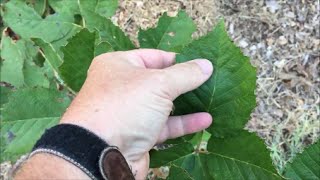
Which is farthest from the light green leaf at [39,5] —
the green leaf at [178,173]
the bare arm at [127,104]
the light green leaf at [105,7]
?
the green leaf at [178,173]

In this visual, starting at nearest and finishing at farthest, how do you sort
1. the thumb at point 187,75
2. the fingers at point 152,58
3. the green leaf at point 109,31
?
1. the thumb at point 187,75
2. the fingers at point 152,58
3. the green leaf at point 109,31

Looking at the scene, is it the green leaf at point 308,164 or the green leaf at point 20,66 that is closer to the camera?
the green leaf at point 308,164

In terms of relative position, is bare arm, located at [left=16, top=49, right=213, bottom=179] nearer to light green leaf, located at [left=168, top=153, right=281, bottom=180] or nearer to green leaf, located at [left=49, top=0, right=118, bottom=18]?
light green leaf, located at [left=168, top=153, right=281, bottom=180]

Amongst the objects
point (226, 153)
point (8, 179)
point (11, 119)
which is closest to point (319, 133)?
point (226, 153)

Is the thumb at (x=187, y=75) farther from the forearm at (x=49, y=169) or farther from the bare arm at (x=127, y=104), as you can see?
the forearm at (x=49, y=169)

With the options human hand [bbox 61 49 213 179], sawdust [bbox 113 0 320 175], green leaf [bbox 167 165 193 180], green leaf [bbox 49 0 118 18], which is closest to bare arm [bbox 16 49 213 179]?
human hand [bbox 61 49 213 179]

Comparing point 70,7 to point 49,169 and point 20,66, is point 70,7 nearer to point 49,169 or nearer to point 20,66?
point 20,66

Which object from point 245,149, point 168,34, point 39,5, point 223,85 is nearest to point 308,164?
point 245,149

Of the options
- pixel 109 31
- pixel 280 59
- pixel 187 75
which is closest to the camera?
pixel 187 75
